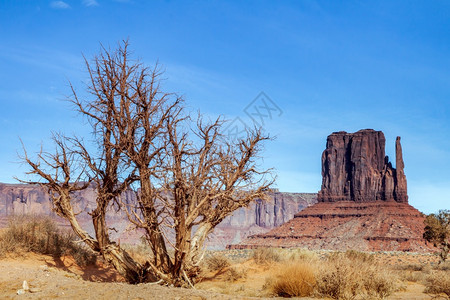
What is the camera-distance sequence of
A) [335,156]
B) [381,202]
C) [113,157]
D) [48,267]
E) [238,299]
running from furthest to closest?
[335,156]
[381,202]
[48,267]
[113,157]
[238,299]

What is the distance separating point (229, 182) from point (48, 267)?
245 inches

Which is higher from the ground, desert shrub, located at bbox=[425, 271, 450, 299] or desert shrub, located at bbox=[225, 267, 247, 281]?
desert shrub, located at bbox=[425, 271, 450, 299]

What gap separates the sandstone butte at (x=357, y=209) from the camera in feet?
286

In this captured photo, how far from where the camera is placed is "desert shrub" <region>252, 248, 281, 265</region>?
1979 centimetres

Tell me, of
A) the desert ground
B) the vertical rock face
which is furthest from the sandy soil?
the vertical rock face

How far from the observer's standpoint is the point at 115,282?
11.8 meters

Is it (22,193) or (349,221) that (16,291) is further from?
(22,193)

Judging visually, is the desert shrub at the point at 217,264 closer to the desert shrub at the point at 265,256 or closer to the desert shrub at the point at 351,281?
the desert shrub at the point at 265,256

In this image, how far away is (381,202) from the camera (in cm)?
10700

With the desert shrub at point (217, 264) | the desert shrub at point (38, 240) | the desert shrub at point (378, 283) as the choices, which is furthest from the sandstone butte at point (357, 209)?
the desert shrub at point (378, 283)

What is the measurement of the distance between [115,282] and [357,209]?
99.3m

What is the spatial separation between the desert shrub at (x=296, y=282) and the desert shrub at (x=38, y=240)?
22.5 feet

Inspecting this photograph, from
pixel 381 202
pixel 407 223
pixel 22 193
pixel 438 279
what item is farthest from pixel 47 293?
pixel 22 193

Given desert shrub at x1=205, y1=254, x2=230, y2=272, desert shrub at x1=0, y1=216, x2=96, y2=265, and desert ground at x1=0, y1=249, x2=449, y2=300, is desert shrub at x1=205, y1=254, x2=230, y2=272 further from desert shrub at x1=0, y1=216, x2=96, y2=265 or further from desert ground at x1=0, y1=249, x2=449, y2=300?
desert shrub at x1=0, y1=216, x2=96, y2=265
